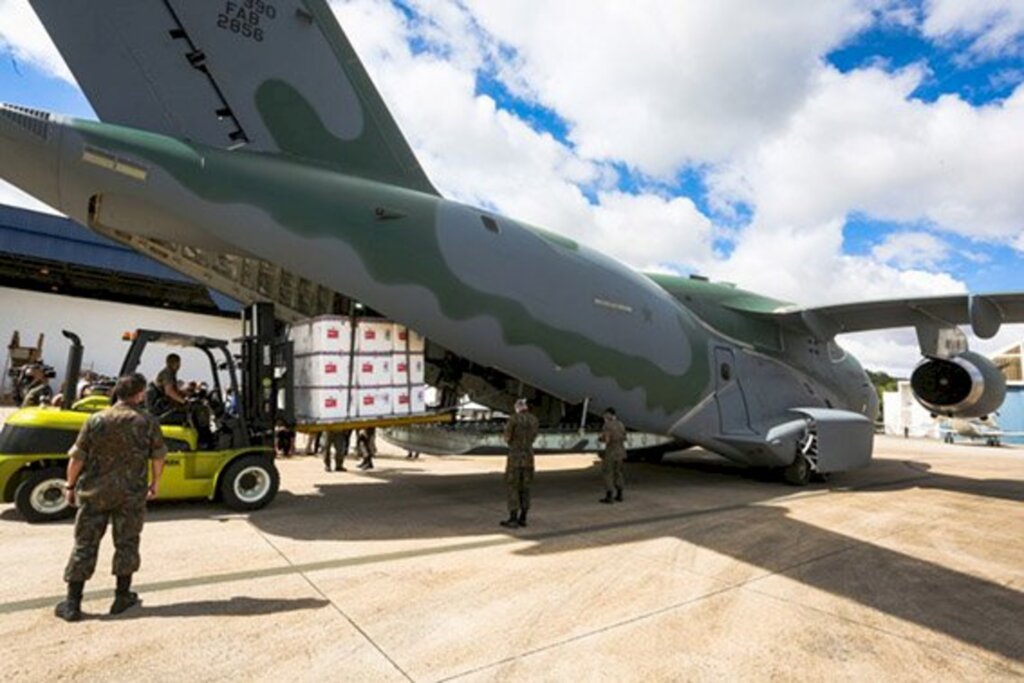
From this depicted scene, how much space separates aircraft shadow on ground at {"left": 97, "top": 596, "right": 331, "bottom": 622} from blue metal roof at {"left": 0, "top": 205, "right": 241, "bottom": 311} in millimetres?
28613

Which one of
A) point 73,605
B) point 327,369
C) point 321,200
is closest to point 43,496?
point 327,369

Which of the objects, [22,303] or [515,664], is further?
[22,303]

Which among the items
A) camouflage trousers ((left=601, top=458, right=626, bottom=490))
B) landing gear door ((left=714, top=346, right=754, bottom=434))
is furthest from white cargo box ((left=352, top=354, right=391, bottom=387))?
landing gear door ((left=714, top=346, right=754, bottom=434))

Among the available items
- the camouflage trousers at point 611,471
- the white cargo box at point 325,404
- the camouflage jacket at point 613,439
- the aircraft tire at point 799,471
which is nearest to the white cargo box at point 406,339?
the white cargo box at point 325,404

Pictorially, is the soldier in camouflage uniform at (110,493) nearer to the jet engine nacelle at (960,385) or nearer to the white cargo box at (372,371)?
the white cargo box at (372,371)

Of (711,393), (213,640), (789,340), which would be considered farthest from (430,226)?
(789,340)

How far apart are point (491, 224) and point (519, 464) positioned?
3483 millimetres

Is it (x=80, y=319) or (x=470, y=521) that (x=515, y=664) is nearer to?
(x=470, y=521)

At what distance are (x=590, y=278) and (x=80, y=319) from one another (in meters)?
34.6

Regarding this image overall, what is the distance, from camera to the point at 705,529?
752cm

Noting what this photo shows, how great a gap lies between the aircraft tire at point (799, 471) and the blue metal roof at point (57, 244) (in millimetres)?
28505

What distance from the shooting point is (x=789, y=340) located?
46.0 ft

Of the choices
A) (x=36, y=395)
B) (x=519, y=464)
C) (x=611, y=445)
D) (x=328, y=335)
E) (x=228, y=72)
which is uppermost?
(x=228, y=72)

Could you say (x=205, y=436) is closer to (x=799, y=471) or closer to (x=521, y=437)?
(x=521, y=437)
